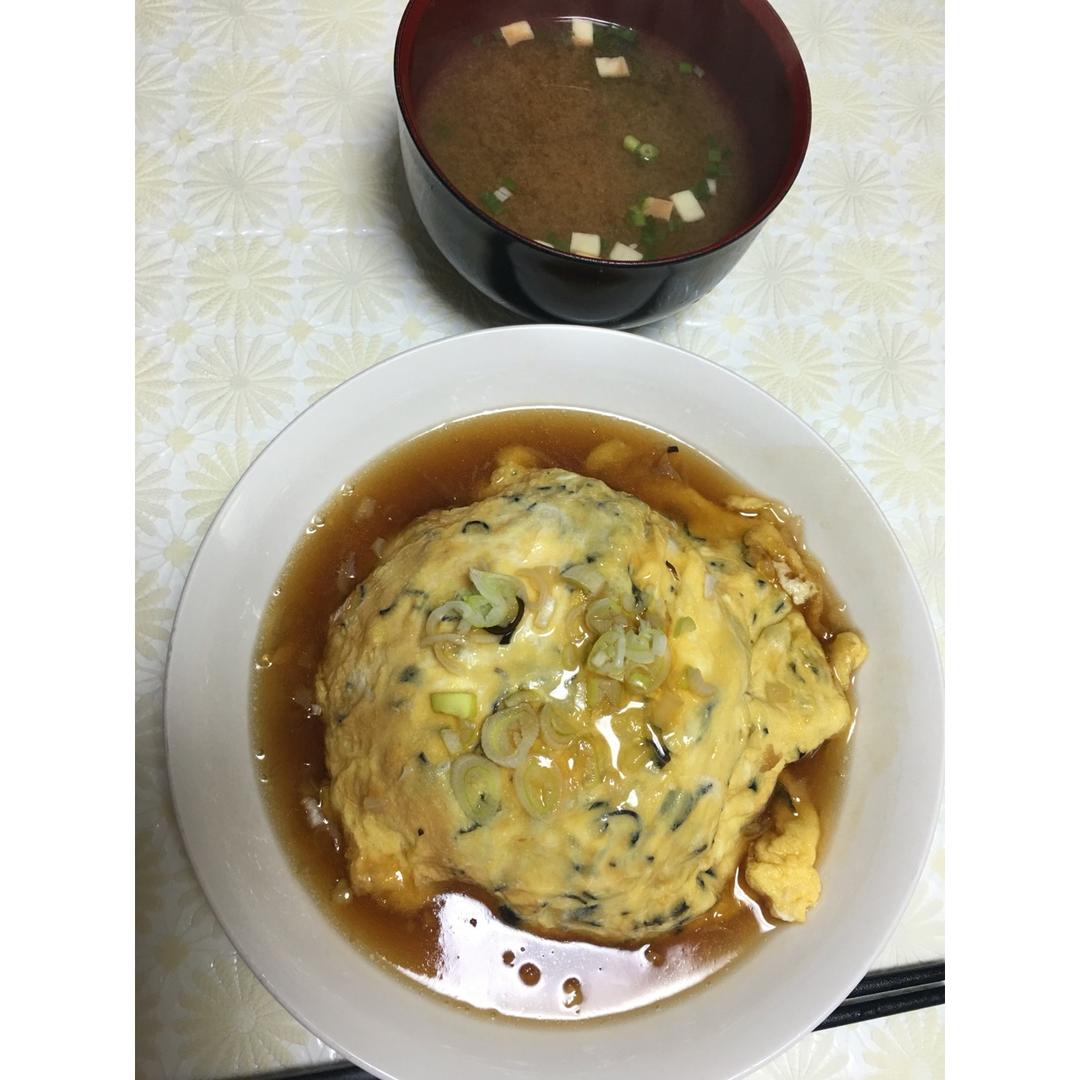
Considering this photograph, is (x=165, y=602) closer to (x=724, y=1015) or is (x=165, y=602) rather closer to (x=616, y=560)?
(x=616, y=560)

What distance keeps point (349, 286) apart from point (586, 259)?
842mm

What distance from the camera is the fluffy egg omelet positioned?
1.58 m

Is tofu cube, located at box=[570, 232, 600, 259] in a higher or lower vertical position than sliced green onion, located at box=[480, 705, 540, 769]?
higher

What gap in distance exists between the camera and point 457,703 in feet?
5.16

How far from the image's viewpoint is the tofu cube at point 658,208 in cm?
217

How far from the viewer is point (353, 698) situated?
1.77 m

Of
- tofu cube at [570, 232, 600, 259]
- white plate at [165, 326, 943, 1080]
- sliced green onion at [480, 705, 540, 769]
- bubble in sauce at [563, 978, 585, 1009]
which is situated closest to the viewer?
sliced green onion at [480, 705, 540, 769]

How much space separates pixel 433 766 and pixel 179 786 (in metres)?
0.49

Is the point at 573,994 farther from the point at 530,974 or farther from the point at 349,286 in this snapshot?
the point at 349,286

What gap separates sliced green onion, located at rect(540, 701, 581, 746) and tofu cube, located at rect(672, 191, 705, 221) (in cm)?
128

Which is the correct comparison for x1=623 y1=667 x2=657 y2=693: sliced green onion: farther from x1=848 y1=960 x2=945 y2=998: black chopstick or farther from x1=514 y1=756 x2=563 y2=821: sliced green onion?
x1=848 y1=960 x2=945 y2=998: black chopstick

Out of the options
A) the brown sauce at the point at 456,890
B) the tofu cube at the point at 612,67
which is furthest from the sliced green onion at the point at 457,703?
the tofu cube at the point at 612,67

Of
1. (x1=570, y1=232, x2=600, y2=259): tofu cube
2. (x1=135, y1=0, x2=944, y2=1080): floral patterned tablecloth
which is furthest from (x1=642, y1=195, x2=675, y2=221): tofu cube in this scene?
(x1=135, y1=0, x2=944, y2=1080): floral patterned tablecloth

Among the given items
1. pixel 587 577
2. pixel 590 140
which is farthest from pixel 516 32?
pixel 587 577
